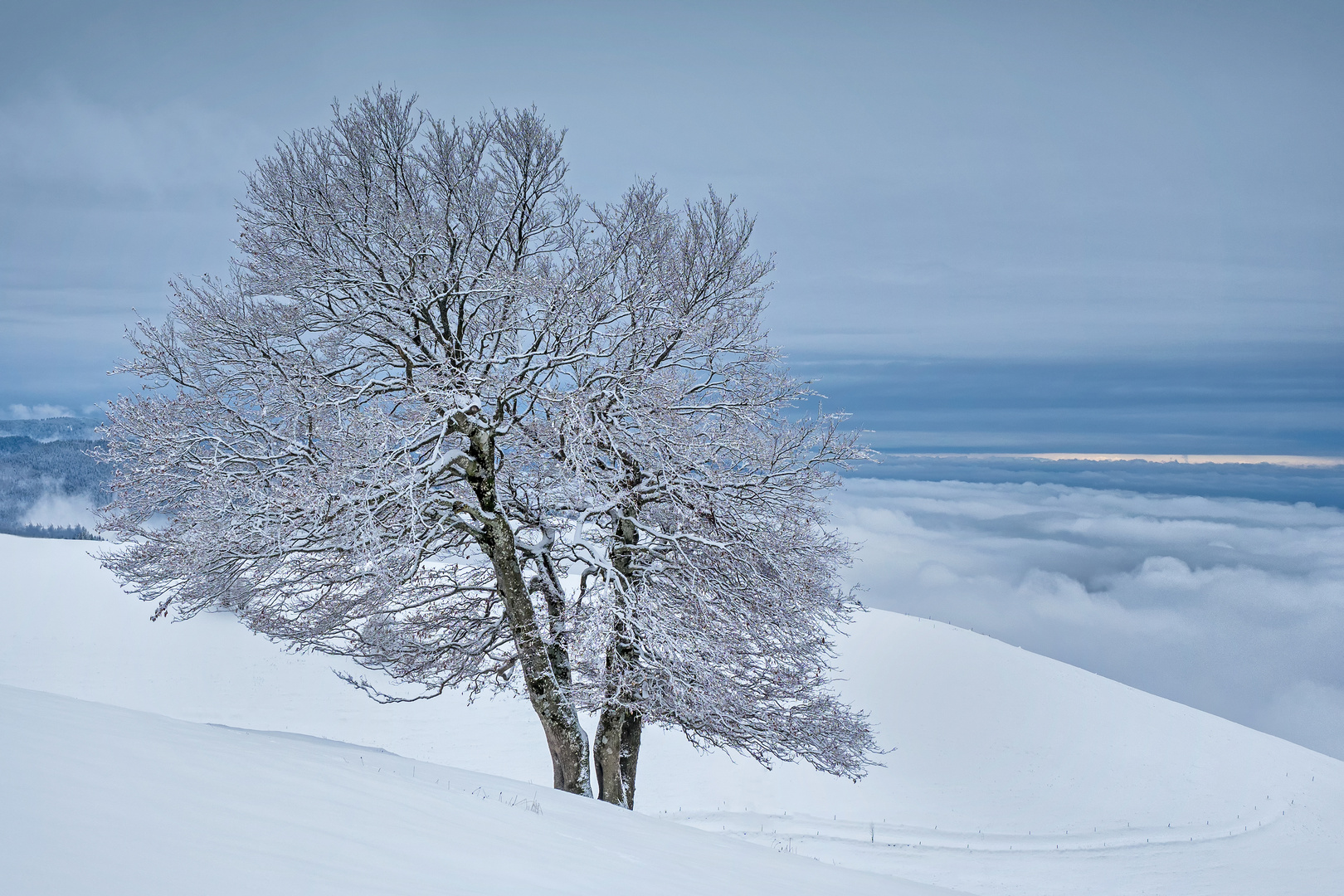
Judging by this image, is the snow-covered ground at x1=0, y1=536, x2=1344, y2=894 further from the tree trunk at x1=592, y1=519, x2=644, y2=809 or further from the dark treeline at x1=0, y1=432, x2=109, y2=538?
the dark treeline at x1=0, y1=432, x2=109, y2=538

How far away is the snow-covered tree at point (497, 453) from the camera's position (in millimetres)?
9734

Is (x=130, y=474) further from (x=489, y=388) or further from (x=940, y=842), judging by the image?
(x=940, y=842)

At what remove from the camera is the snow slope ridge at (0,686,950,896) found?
3594mm

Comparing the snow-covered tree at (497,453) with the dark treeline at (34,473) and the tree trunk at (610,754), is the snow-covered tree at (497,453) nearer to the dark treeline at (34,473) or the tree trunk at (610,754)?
the tree trunk at (610,754)

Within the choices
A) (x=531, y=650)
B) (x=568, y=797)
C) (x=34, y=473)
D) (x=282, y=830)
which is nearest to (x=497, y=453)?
(x=531, y=650)

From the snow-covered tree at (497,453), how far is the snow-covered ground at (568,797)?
7.51ft

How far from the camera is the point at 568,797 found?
8.34 meters

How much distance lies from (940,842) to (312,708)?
17304 mm

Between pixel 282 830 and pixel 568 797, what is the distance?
14.0ft

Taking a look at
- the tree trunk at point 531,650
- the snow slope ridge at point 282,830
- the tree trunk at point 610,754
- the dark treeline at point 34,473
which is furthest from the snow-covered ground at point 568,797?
the dark treeline at point 34,473

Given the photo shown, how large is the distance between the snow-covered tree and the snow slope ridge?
95.9 inches

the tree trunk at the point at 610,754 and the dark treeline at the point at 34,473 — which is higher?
the dark treeline at the point at 34,473

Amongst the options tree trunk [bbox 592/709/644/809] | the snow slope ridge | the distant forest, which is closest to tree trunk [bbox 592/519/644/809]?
tree trunk [bbox 592/709/644/809]

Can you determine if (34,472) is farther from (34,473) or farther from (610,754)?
(610,754)
